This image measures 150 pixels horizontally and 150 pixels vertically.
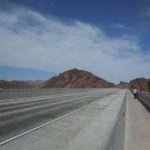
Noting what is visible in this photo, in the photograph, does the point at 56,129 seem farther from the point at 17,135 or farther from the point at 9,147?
the point at 9,147

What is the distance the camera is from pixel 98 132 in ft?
37.4

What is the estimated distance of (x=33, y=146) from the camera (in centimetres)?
827

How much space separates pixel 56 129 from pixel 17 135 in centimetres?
217

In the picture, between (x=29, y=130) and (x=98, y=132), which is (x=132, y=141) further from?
(x=29, y=130)

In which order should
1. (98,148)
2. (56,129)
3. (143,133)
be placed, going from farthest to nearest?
(143,133), (56,129), (98,148)

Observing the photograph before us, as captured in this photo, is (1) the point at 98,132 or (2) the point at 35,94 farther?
(2) the point at 35,94

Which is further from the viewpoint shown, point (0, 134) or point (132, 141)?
point (132, 141)

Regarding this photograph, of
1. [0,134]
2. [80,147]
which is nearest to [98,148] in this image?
[80,147]

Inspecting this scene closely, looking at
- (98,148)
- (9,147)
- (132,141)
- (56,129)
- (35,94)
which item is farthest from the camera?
(35,94)

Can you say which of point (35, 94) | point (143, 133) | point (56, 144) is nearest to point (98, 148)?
point (56, 144)

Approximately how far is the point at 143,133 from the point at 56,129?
404 cm

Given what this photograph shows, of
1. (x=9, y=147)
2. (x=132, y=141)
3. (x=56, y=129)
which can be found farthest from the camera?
(x=56, y=129)

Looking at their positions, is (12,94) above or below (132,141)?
above

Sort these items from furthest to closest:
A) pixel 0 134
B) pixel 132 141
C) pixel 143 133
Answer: pixel 143 133 < pixel 132 141 < pixel 0 134
